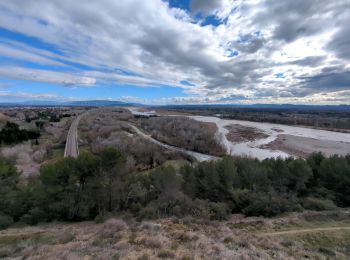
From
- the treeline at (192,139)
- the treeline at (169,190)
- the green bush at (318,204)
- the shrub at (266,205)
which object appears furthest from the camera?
the treeline at (192,139)

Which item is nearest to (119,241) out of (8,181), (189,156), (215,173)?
(215,173)

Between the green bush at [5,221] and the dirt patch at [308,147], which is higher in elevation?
the green bush at [5,221]

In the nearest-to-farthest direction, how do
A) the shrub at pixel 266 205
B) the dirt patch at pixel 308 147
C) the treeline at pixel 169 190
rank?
the treeline at pixel 169 190, the shrub at pixel 266 205, the dirt patch at pixel 308 147

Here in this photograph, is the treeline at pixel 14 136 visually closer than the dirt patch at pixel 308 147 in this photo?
No

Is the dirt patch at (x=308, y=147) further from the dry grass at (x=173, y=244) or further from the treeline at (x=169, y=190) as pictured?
the dry grass at (x=173, y=244)

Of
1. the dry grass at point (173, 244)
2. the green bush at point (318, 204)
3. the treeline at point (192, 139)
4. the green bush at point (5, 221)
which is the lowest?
the treeline at point (192, 139)

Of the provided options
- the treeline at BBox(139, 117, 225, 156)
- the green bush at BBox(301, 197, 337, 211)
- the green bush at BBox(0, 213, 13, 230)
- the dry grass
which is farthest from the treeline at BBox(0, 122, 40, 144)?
the green bush at BBox(301, 197, 337, 211)

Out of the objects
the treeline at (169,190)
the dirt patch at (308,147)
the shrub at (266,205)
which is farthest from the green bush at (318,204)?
the dirt patch at (308,147)

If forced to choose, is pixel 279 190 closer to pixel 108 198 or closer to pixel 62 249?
pixel 108 198
